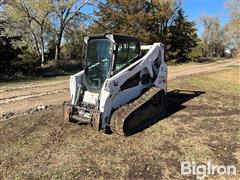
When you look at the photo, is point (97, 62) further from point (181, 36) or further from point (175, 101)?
point (181, 36)

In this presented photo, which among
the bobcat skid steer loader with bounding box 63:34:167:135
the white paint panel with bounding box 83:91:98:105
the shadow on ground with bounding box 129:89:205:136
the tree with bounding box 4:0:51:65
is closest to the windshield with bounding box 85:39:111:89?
the bobcat skid steer loader with bounding box 63:34:167:135

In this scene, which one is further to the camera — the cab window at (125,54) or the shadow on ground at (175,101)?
the shadow on ground at (175,101)

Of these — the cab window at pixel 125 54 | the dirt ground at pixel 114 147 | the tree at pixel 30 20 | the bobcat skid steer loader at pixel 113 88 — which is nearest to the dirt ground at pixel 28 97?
the dirt ground at pixel 114 147

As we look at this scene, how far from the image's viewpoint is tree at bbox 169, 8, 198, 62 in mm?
36469

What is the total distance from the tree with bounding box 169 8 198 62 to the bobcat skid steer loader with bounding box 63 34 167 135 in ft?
94.1

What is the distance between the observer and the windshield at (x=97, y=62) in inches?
288

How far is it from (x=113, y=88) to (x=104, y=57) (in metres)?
0.93

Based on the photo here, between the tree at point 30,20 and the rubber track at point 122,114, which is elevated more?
the tree at point 30,20

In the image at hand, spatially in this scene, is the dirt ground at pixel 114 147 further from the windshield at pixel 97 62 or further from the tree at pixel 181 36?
the tree at pixel 181 36

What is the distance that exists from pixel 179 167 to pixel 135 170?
820 mm

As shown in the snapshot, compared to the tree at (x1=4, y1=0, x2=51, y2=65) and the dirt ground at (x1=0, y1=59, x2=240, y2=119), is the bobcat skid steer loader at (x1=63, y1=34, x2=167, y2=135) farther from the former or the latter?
the tree at (x1=4, y1=0, x2=51, y2=65)

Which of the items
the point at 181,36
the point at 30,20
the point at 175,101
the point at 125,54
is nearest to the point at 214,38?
the point at 181,36

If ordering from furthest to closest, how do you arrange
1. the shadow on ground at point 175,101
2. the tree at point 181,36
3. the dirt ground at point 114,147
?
the tree at point 181,36 → the shadow on ground at point 175,101 → the dirt ground at point 114,147

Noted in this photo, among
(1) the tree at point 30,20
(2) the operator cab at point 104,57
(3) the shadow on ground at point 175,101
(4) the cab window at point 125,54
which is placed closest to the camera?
(2) the operator cab at point 104,57
